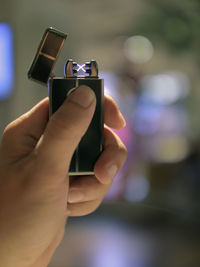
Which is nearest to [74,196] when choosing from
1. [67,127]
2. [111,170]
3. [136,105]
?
[111,170]

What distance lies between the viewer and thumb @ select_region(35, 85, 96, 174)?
1.97ft

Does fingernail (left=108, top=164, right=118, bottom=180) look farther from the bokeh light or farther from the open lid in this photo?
the bokeh light

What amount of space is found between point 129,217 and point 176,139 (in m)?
1.09

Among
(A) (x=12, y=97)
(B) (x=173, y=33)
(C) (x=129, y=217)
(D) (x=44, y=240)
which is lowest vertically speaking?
(C) (x=129, y=217)

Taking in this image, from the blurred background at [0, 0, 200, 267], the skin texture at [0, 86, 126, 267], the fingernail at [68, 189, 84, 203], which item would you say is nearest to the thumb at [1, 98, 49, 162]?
the skin texture at [0, 86, 126, 267]

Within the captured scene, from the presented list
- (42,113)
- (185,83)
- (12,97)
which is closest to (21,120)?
(42,113)

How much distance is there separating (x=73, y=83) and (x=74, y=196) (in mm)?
243

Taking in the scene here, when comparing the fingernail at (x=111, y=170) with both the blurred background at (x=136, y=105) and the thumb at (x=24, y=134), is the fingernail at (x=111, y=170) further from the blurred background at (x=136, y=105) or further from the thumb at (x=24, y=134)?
the blurred background at (x=136, y=105)

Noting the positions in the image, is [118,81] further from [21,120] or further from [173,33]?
[21,120]

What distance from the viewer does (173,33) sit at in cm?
367

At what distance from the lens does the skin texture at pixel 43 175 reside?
61cm

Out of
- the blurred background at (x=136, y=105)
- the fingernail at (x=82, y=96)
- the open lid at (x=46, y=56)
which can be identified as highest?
the open lid at (x=46, y=56)

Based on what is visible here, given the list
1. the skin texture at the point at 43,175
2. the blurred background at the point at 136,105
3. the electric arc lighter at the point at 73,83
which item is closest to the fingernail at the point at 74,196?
the skin texture at the point at 43,175

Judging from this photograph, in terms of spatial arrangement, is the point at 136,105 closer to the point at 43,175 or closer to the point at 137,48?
the point at 137,48
